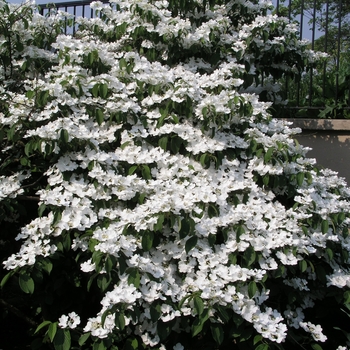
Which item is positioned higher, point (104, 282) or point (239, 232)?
point (239, 232)

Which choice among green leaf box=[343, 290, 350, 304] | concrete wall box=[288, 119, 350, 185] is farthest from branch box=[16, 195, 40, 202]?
concrete wall box=[288, 119, 350, 185]

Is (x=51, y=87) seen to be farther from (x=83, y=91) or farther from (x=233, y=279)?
(x=233, y=279)

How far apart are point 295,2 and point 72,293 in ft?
40.3

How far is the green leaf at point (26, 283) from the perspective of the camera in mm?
2045

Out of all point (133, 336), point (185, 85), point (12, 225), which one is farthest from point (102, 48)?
point (133, 336)

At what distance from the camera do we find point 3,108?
8.70 ft

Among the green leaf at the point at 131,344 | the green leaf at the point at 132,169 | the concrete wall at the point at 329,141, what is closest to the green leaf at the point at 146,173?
the green leaf at the point at 132,169

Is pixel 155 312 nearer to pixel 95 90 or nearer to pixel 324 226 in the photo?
pixel 324 226

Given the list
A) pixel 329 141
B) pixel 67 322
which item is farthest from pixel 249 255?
pixel 329 141

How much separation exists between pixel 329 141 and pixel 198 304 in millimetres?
2082

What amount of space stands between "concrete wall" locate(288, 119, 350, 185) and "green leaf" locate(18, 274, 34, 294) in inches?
90.3

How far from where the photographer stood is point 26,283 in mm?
2055

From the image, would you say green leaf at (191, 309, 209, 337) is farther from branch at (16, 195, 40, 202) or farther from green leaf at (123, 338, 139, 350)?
branch at (16, 195, 40, 202)

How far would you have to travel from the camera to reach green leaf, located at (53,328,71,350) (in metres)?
1.96
